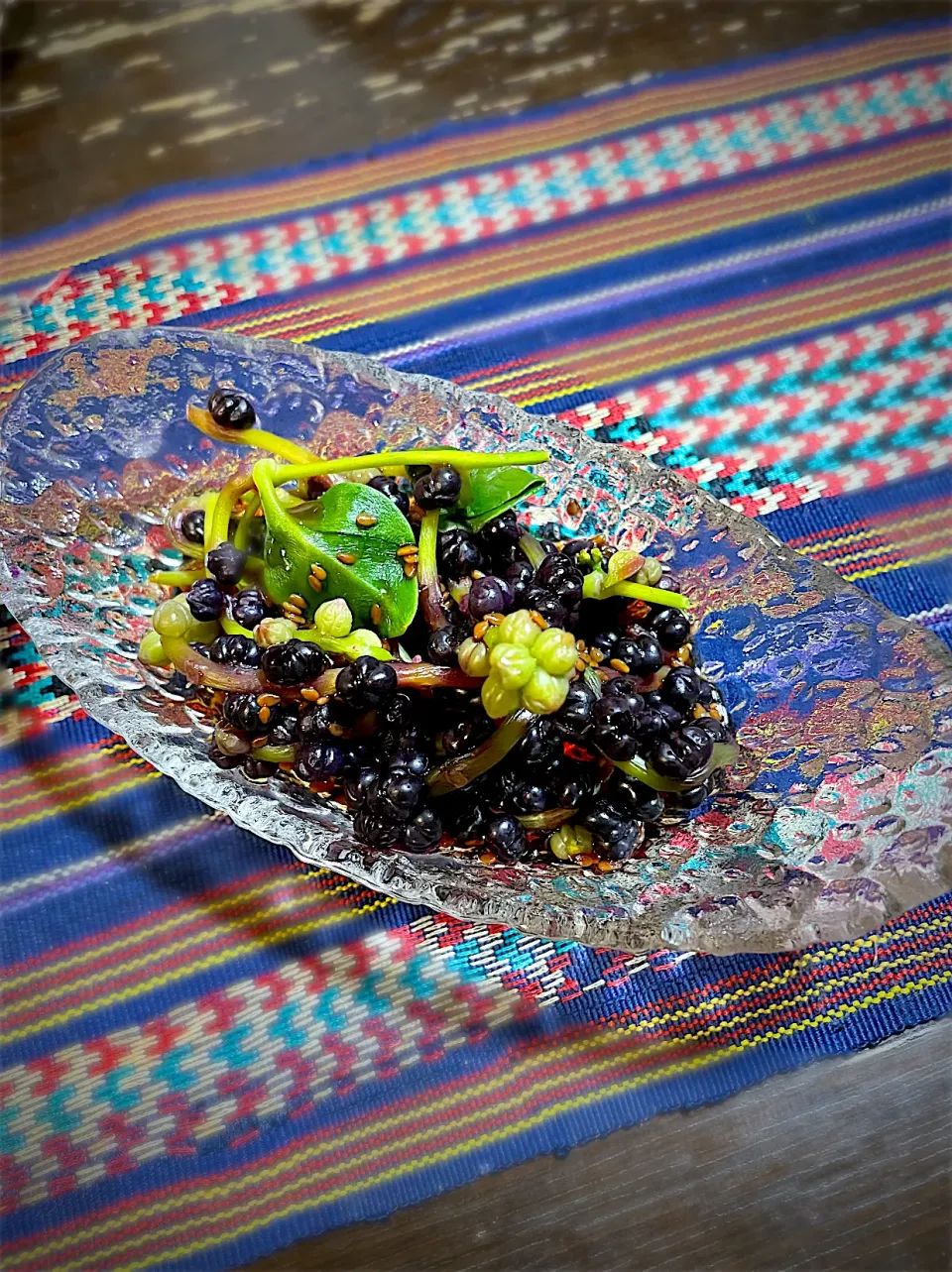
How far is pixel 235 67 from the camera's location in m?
1.12

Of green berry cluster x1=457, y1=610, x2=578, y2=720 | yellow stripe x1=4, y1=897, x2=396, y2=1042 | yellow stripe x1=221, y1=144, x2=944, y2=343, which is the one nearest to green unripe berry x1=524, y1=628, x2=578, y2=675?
green berry cluster x1=457, y1=610, x2=578, y2=720

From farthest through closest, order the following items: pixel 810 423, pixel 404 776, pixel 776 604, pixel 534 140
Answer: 1. pixel 534 140
2. pixel 810 423
3. pixel 776 604
4. pixel 404 776

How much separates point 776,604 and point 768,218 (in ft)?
1.70

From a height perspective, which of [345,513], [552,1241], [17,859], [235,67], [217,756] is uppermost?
[235,67]

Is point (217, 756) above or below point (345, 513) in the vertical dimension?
below

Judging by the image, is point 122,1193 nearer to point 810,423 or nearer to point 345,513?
point 345,513

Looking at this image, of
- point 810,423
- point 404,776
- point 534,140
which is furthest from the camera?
point 534,140

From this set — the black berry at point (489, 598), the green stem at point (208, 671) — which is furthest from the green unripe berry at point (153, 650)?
the black berry at point (489, 598)

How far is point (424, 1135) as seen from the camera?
28.5 inches

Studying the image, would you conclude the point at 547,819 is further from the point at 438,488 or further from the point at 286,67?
the point at 286,67

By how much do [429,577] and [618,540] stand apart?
7.1 inches

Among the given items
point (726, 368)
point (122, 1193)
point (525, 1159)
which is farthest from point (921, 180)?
point (122, 1193)

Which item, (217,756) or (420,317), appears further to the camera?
(420,317)

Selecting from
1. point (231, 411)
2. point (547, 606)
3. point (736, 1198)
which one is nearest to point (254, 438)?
point (231, 411)
